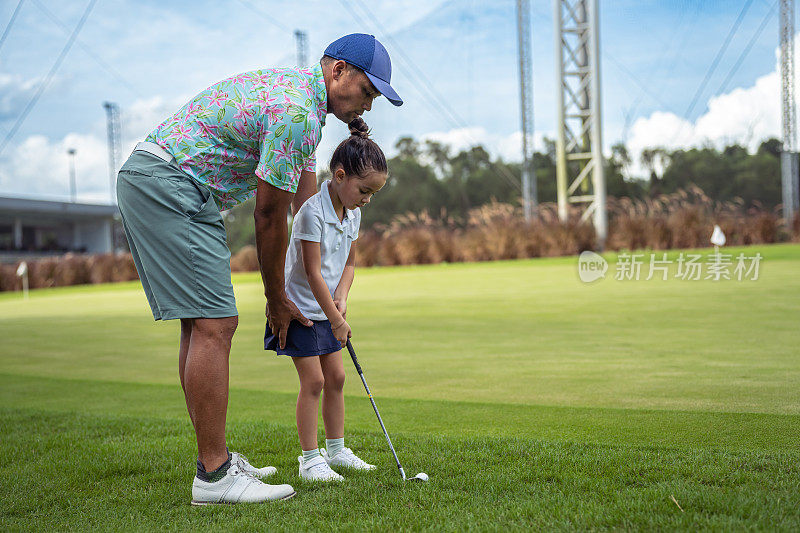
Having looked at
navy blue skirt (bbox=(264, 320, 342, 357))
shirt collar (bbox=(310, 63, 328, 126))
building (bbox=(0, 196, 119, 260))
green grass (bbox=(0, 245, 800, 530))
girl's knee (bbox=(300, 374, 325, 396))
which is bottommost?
green grass (bbox=(0, 245, 800, 530))

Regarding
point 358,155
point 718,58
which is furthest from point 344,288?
point 718,58

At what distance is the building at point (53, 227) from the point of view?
39719 mm

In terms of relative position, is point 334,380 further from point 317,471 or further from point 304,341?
point 317,471

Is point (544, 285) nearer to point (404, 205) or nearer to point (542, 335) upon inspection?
point (542, 335)

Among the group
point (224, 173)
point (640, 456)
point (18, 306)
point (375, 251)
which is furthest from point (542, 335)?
point (375, 251)

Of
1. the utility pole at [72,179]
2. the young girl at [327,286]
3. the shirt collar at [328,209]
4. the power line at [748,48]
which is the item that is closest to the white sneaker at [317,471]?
the young girl at [327,286]

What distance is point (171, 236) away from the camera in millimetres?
2580

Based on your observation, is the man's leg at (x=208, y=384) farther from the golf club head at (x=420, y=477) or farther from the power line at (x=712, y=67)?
the power line at (x=712, y=67)

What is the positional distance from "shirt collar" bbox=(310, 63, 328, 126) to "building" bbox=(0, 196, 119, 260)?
40083 mm

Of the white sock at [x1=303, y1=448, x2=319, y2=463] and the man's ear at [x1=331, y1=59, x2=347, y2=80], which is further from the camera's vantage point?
the white sock at [x1=303, y1=448, x2=319, y2=463]

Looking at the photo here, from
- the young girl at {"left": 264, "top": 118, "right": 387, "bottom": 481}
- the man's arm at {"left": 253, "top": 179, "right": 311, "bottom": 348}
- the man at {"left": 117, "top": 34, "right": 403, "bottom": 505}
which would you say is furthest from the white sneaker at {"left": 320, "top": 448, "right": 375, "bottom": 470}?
the man's arm at {"left": 253, "top": 179, "right": 311, "bottom": 348}

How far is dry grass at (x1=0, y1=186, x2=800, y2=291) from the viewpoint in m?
15.8

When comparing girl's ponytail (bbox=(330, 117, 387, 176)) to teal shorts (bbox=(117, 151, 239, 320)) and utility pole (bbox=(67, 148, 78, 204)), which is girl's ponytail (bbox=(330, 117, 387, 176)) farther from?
utility pole (bbox=(67, 148, 78, 204))

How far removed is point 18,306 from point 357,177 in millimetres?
12816
